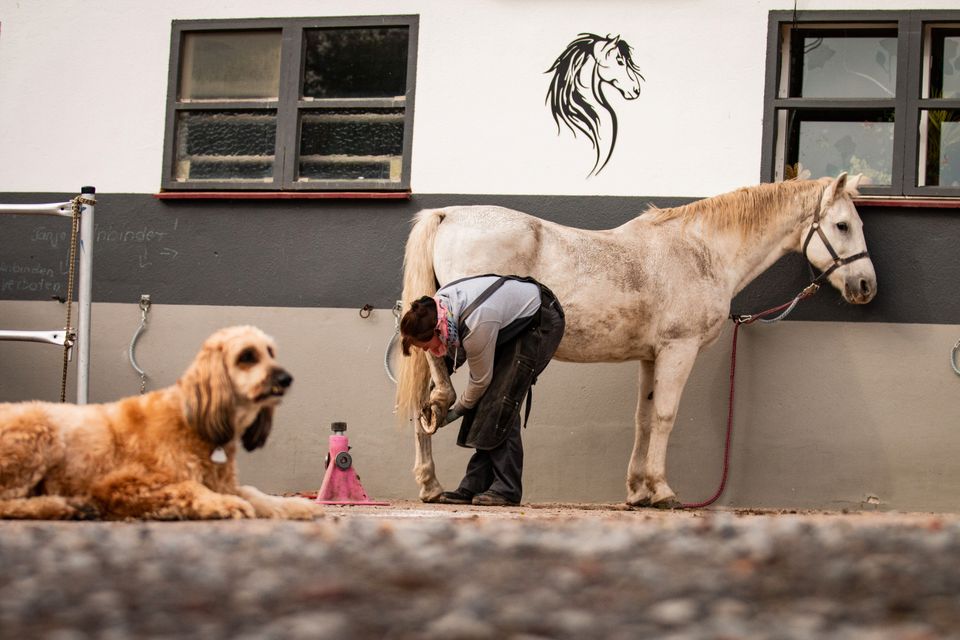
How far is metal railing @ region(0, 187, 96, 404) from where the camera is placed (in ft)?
27.2

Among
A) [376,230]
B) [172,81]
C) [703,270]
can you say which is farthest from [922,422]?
[172,81]

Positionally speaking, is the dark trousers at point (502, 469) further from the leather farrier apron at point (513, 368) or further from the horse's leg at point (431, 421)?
the horse's leg at point (431, 421)

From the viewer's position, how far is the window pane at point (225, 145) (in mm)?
10008

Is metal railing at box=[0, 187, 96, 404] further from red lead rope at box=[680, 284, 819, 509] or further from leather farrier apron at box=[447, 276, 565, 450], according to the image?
red lead rope at box=[680, 284, 819, 509]

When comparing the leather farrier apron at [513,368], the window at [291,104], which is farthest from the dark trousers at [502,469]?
the window at [291,104]

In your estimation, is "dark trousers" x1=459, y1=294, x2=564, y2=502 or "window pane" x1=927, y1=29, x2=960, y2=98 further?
"window pane" x1=927, y1=29, x2=960, y2=98

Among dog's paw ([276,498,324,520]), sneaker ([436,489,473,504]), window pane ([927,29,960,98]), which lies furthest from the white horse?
dog's paw ([276,498,324,520])

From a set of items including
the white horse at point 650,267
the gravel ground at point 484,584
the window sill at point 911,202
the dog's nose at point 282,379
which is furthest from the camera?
the window sill at point 911,202

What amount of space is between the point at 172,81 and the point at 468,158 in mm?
2379

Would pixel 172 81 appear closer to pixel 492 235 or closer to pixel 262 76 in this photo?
pixel 262 76

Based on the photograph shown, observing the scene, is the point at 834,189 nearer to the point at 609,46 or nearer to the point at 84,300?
the point at 609,46

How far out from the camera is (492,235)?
841 centimetres

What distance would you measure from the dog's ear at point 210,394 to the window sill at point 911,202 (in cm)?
575

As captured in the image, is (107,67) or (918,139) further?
(107,67)
